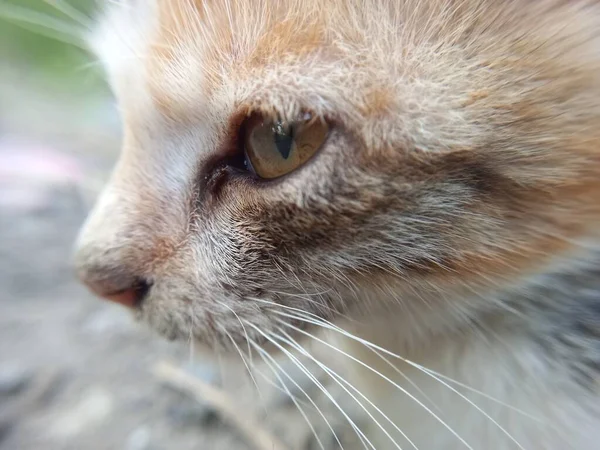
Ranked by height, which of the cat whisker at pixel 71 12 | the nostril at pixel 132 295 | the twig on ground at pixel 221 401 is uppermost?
the cat whisker at pixel 71 12

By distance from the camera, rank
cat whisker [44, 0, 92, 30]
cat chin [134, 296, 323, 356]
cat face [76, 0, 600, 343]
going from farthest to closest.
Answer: cat whisker [44, 0, 92, 30] → cat chin [134, 296, 323, 356] → cat face [76, 0, 600, 343]

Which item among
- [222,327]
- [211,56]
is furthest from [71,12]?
[222,327]

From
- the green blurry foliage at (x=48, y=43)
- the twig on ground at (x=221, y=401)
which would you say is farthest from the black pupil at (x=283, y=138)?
the twig on ground at (x=221, y=401)

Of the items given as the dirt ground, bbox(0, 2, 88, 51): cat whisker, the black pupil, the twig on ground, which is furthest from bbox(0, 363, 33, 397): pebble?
the black pupil

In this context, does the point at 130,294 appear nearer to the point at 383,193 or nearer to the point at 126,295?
the point at 126,295

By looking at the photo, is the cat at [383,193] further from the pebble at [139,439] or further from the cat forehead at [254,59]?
the pebble at [139,439]

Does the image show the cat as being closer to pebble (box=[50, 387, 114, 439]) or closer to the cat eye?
the cat eye

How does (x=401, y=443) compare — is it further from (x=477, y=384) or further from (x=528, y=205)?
(x=528, y=205)
